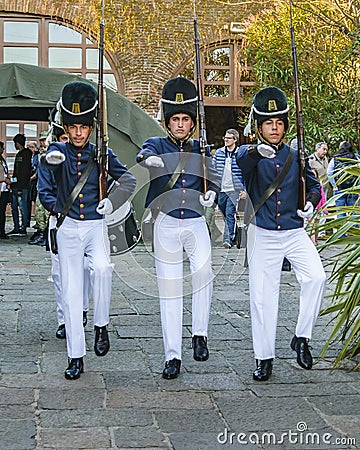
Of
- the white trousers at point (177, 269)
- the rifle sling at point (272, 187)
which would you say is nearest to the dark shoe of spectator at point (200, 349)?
the white trousers at point (177, 269)

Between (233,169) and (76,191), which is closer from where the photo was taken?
(76,191)

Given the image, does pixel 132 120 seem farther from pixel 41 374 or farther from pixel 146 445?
pixel 146 445

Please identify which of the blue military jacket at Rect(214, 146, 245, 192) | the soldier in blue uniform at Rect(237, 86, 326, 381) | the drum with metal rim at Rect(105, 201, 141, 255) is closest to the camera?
the soldier in blue uniform at Rect(237, 86, 326, 381)

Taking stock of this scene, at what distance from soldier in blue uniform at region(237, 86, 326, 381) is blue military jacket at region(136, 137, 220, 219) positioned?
0.34m

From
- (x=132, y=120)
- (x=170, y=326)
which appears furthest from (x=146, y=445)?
(x=132, y=120)

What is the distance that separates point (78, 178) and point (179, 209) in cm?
69

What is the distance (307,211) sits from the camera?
5680 millimetres

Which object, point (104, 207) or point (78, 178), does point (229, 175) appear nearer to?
point (78, 178)

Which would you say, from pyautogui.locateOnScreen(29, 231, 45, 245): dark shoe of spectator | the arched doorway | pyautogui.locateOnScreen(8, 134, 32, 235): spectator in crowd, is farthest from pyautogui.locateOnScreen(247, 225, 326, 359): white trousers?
the arched doorway

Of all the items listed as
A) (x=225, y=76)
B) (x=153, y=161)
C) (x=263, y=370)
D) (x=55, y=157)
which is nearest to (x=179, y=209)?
(x=153, y=161)

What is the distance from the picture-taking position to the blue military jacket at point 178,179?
5777 millimetres

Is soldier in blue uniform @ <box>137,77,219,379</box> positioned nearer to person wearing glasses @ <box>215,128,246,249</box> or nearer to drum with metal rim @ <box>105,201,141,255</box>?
drum with metal rim @ <box>105,201,141,255</box>

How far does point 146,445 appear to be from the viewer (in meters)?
4.20

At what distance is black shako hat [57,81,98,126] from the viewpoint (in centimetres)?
576
